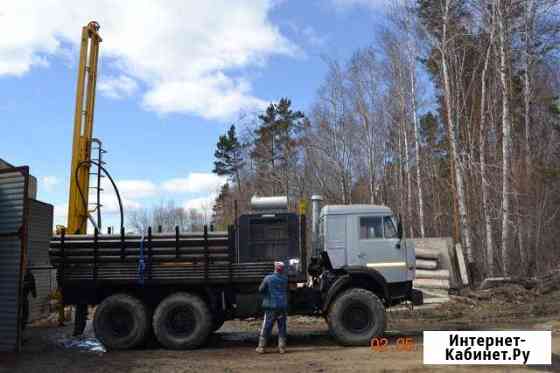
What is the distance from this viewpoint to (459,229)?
23.3 metres

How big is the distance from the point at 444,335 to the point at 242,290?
4.53m

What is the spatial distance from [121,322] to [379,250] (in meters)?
5.52

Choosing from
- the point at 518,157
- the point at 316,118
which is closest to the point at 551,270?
the point at 518,157

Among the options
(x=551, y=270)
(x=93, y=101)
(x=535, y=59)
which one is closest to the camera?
(x=93, y=101)

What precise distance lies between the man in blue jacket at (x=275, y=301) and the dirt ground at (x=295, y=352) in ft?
1.13

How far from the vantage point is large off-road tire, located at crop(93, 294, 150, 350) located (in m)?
11.5

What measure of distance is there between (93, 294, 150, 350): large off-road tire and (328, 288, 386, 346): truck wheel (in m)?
3.83

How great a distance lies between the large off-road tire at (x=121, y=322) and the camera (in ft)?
37.7

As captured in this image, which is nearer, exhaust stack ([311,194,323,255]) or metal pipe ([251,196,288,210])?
metal pipe ([251,196,288,210])

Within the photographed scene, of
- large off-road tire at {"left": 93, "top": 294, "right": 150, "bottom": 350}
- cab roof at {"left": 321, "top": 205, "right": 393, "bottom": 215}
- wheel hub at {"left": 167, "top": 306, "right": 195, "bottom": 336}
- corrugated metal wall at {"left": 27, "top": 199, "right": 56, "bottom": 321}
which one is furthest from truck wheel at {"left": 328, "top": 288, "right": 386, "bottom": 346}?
corrugated metal wall at {"left": 27, "top": 199, "right": 56, "bottom": 321}

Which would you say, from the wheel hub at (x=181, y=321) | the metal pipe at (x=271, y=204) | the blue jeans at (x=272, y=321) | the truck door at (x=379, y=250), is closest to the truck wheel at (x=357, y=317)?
the truck door at (x=379, y=250)

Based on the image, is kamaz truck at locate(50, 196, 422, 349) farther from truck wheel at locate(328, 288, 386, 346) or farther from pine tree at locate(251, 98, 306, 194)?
pine tree at locate(251, 98, 306, 194)

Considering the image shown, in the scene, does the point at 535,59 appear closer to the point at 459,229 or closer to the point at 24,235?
the point at 459,229

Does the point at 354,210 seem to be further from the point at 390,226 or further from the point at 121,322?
the point at 121,322
